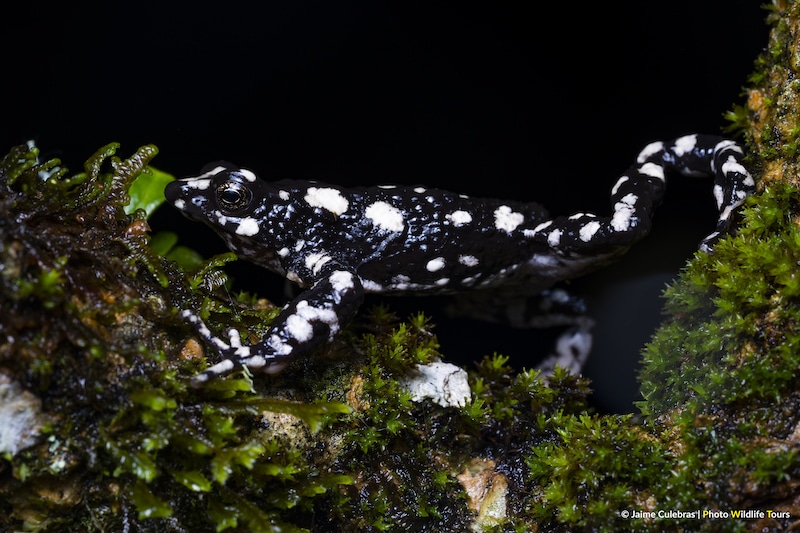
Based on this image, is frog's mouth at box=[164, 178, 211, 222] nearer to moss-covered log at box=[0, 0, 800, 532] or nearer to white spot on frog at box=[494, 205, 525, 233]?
moss-covered log at box=[0, 0, 800, 532]

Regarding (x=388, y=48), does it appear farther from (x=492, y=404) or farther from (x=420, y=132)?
(x=492, y=404)

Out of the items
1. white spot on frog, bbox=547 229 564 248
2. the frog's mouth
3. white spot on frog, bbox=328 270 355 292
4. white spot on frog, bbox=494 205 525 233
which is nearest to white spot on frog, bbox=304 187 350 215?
white spot on frog, bbox=328 270 355 292

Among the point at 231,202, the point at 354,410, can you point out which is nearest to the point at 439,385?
the point at 354,410

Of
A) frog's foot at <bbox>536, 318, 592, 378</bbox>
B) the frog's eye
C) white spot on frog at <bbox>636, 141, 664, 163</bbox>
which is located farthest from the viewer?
frog's foot at <bbox>536, 318, 592, 378</bbox>

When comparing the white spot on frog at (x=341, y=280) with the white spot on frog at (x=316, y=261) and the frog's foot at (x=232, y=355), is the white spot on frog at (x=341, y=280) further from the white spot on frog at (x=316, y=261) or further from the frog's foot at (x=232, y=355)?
the frog's foot at (x=232, y=355)

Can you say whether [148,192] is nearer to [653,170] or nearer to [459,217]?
[459,217]

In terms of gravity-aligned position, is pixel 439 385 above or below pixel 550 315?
above
